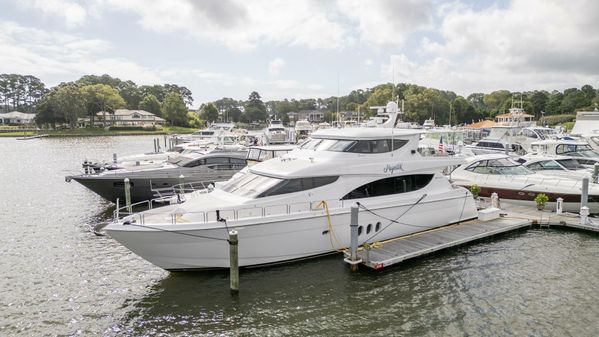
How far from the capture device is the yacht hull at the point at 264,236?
402 inches

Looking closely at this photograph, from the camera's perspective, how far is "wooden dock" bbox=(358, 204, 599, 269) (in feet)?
38.1

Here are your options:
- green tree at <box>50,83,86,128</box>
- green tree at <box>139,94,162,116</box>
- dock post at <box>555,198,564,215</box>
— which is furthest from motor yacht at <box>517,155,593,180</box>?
green tree at <box>139,94,162,116</box>

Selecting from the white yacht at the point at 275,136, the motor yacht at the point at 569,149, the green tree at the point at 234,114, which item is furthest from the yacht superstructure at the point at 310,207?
the green tree at the point at 234,114

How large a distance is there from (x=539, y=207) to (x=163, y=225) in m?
14.4

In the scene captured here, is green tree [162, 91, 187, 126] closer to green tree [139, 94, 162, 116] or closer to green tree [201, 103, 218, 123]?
green tree [201, 103, 218, 123]

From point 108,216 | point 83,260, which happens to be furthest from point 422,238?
point 108,216

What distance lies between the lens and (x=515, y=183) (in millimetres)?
17594

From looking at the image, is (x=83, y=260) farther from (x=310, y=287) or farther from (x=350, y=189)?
(x=350, y=189)

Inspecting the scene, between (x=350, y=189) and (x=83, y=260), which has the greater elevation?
(x=350, y=189)

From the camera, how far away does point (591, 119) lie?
36969mm

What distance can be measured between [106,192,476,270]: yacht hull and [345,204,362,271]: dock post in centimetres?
83

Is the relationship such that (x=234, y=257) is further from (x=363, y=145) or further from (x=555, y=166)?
(x=555, y=166)

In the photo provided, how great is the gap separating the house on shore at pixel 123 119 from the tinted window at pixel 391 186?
95.8 metres

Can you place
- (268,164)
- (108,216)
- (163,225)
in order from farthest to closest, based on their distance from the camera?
1. (108,216)
2. (268,164)
3. (163,225)
